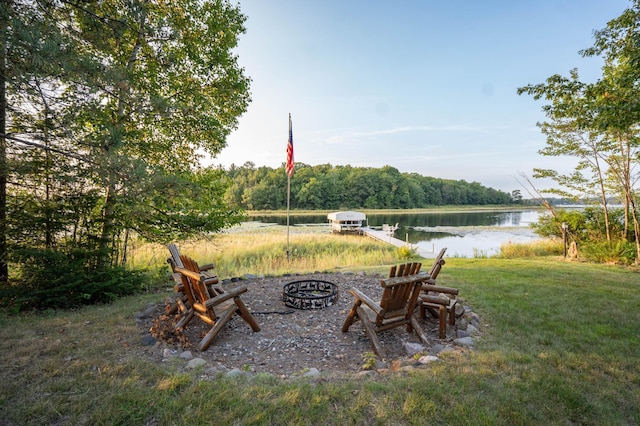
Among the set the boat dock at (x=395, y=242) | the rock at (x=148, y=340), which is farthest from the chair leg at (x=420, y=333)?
the boat dock at (x=395, y=242)

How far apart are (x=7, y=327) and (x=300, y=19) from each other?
10170mm

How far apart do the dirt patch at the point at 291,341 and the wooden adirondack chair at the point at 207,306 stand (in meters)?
0.15

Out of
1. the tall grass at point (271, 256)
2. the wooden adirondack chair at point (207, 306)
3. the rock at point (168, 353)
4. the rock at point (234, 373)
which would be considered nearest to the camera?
the rock at point (234, 373)

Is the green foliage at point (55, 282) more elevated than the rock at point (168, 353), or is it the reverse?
the green foliage at point (55, 282)

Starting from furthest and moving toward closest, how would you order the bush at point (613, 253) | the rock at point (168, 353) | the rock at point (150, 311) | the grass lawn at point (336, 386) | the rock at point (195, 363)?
the bush at point (613, 253) < the rock at point (150, 311) < the rock at point (168, 353) < the rock at point (195, 363) < the grass lawn at point (336, 386)

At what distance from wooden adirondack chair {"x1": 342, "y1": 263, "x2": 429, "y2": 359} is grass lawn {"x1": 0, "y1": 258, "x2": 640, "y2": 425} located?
62 cm

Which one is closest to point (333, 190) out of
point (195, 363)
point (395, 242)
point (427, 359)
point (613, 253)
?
point (395, 242)

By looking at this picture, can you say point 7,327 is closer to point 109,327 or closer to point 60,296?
point 60,296

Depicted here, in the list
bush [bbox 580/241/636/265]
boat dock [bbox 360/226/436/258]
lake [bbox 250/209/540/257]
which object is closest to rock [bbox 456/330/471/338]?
boat dock [bbox 360/226/436/258]

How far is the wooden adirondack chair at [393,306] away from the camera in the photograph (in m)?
2.76

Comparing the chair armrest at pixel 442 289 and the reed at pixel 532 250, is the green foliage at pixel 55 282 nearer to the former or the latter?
the chair armrest at pixel 442 289

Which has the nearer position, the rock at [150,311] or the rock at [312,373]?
the rock at [312,373]

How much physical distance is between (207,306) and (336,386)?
1.61m

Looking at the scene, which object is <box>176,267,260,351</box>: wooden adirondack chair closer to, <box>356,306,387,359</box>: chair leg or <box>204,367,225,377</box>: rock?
<box>204,367,225,377</box>: rock
